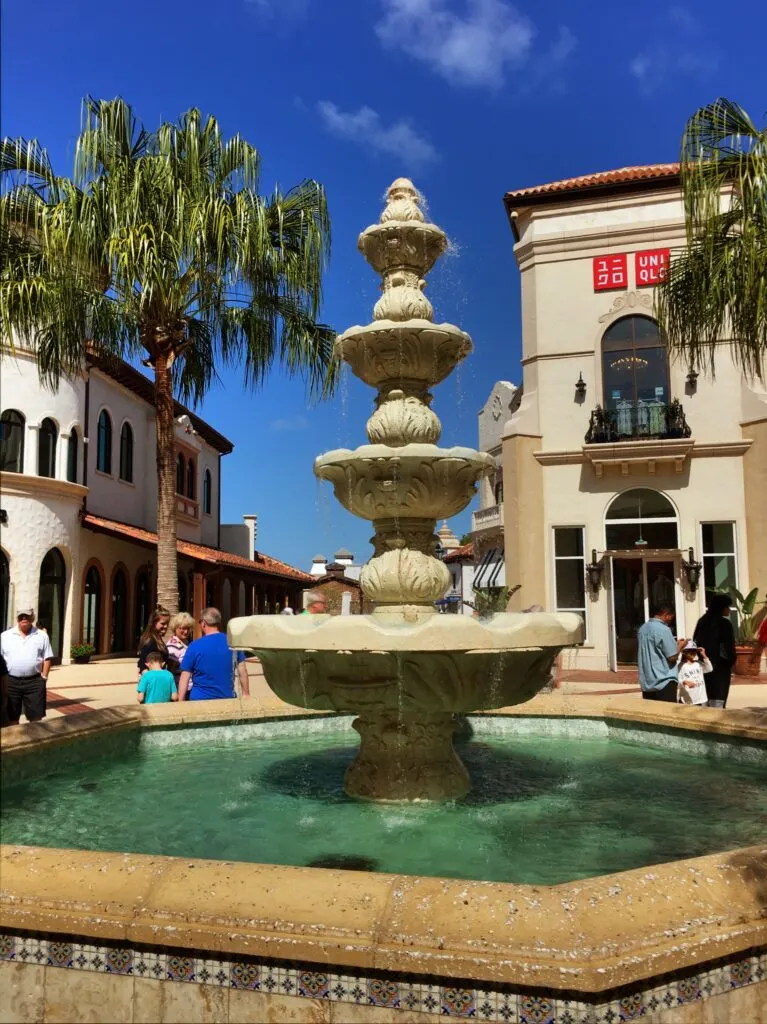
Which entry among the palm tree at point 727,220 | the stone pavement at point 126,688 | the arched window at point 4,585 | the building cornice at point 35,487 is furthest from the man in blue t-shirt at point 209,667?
the building cornice at point 35,487

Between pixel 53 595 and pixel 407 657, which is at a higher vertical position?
pixel 53 595

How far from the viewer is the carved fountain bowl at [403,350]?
→ 209 inches

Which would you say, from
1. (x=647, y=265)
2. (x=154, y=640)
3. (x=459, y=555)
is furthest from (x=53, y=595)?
(x=459, y=555)

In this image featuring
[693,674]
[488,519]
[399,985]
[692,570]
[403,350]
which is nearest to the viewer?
[399,985]

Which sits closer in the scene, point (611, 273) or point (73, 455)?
point (611, 273)

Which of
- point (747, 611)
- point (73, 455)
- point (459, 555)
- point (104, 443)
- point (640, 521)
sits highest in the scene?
point (104, 443)

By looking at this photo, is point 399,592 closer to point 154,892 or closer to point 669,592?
point 154,892

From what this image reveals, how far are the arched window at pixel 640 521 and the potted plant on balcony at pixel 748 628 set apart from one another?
189cm

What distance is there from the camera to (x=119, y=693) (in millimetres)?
13719

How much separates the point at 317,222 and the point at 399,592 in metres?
10.2

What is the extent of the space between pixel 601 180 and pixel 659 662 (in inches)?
649

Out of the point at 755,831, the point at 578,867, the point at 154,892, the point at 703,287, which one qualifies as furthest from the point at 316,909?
the point at 703,287

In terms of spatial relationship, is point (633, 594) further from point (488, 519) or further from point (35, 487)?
point (35, 487)

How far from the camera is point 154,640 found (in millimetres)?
8367
